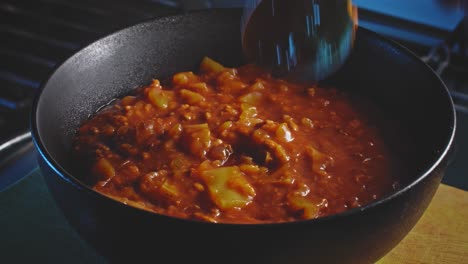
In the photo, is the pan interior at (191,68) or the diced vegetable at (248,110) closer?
the pan interior at (191,68)

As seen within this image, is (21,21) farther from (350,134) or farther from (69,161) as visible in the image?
(350,134)

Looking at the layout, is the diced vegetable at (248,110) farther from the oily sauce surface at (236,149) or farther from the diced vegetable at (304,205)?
the diced vegetable at (304,205)

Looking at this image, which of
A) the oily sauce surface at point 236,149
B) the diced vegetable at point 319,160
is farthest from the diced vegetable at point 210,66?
the diced vegetable at point 319,160

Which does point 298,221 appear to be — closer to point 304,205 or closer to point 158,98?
point 304,205

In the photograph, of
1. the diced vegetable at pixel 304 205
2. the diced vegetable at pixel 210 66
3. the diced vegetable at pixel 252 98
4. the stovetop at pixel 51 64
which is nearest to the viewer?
the diced vegetable at pixel 304 205

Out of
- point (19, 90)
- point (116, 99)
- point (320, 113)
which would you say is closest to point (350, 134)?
point (320, 113)

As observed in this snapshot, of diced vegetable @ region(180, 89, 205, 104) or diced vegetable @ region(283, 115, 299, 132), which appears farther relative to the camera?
diced vegetable @ region(180, 89, 205, 104)

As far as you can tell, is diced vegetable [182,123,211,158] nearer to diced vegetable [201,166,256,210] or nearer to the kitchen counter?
diced vegetable [201,166,256,210]

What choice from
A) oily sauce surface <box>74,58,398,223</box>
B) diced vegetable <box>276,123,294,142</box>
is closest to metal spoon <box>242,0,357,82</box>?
oily sauce surface <box>74,58,398,223</box>
